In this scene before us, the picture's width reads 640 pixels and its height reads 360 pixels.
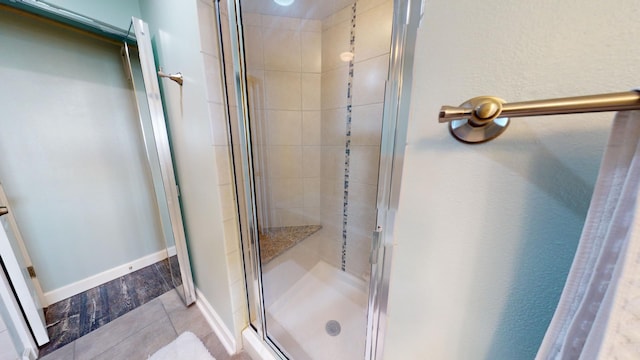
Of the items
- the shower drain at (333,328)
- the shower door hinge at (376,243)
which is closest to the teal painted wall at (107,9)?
the shower door hinge at (376,243)

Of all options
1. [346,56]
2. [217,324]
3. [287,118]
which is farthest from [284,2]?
[217,324]

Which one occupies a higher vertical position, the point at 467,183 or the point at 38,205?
the point at 467,183

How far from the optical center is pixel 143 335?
1.20m

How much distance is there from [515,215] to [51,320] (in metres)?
2.57

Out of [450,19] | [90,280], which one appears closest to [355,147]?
[450,19]

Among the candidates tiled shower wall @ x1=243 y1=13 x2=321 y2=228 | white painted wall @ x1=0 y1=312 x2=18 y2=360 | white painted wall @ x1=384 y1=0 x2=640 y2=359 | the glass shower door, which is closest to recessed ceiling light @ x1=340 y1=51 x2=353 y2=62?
the glass shower door

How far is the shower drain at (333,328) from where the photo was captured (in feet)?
4.06

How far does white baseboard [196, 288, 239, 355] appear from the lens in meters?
1.12

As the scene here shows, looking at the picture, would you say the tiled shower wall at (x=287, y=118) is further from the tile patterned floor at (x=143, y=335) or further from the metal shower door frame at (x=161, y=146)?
the tile patterned floor at (x=143, y=335)

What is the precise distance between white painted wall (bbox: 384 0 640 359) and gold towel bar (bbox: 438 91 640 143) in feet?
0.06

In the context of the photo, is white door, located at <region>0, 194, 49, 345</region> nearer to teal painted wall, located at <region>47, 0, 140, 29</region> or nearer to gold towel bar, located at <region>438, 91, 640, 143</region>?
teal painted wall, located at <region>47, 0, 140, 29</region>

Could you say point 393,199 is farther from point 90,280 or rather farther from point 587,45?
point 90,280

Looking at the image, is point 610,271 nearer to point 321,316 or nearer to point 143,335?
point 321,316

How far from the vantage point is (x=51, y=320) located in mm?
1303
